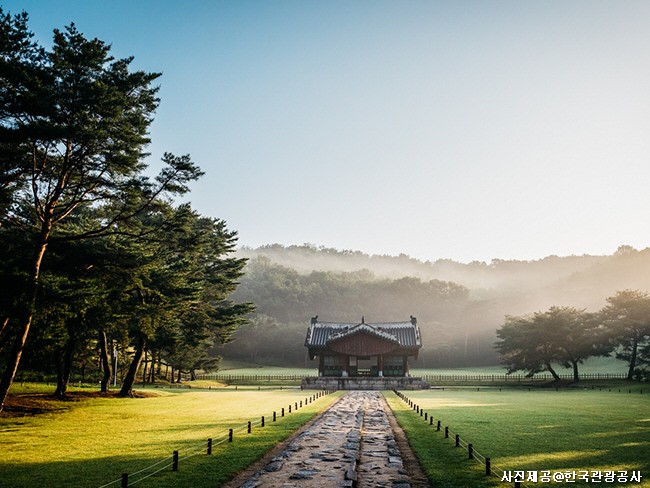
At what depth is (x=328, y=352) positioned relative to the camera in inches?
2125

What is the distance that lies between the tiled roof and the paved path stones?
113 ft

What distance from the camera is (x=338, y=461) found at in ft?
39.3

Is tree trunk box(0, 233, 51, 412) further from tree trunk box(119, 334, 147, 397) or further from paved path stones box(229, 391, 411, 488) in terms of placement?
tree trunk box(119, 334, 147, 397)

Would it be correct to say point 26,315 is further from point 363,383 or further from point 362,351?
point 362,351

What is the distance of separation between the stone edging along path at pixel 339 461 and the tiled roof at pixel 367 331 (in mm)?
34690

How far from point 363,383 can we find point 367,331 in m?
5.90

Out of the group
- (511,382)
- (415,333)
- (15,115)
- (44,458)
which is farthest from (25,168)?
(511,382)

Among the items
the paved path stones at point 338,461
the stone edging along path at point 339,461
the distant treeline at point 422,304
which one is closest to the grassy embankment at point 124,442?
the stone edging along path at point 339,461

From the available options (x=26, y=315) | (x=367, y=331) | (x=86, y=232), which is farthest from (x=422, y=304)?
(x=26, y=315)

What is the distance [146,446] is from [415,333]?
4559cm

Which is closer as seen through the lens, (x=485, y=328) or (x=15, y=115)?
(x=15, y=115)

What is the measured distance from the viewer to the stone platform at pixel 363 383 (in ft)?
162

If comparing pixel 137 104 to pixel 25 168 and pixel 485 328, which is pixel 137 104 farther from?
pixel 485 328

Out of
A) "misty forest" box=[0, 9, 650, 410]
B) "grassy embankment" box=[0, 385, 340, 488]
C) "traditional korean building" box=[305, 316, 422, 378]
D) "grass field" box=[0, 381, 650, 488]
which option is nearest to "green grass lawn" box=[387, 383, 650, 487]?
"grass field" box=[0, 381, 650, 488]
